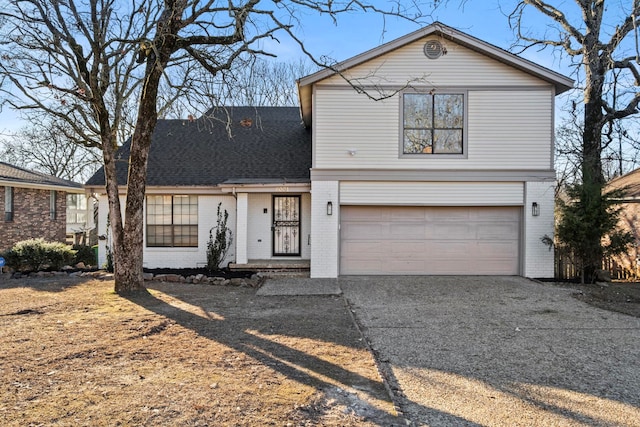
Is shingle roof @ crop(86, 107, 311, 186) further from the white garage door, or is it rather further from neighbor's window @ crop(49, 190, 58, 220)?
neighbor's window @ crop(49, 190, 58, 220)

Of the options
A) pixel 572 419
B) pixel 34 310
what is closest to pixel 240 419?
pixel 572 419

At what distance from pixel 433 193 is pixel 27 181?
17.0m

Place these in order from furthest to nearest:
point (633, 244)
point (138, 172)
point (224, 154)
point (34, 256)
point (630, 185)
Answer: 1. point (224, 154)
2. point (630, 185)
3. point (34, 256)
4. point (633, 244)
5. point (138, 172)

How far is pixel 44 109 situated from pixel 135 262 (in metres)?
4.13

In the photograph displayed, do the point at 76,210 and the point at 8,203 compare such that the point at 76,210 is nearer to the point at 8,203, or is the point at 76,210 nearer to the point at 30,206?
the point at 30,206

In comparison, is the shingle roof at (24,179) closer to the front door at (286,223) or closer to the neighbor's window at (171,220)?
the neighbor's window at (171,220)

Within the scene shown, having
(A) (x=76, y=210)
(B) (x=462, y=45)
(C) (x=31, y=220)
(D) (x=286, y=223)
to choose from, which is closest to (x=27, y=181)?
(C) (x=31, y=220)

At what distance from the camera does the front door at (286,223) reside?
43.9 feet

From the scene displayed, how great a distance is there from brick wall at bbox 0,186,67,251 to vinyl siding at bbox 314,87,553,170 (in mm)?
14569

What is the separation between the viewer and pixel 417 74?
11500mm

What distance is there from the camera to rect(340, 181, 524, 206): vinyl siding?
11.6m

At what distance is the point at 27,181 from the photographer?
18328 millimetres

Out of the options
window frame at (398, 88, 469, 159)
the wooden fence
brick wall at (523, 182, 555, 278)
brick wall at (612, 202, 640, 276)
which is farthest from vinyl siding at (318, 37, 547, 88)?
brick wall at (612, 202, 640, 276)

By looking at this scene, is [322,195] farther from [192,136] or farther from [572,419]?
[572,419]
